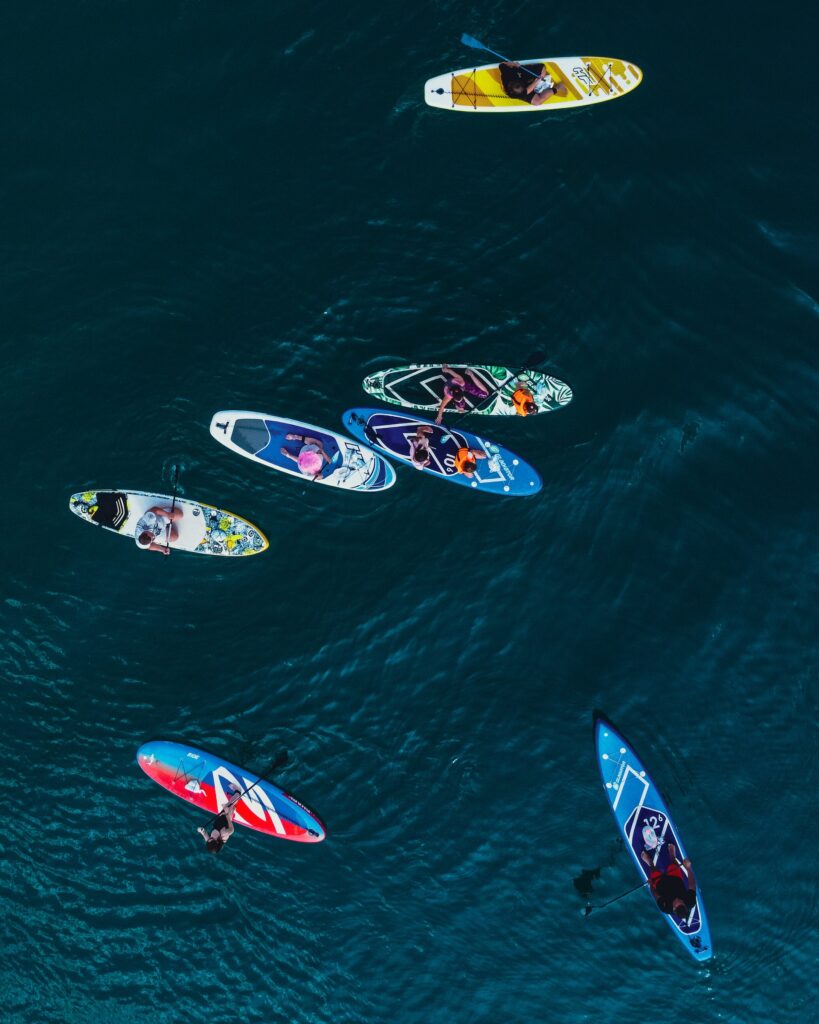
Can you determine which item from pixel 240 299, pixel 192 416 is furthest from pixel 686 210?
pixel 192 416

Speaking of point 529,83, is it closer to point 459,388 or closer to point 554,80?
point 554,80

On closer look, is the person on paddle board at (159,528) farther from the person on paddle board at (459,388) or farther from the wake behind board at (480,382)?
the person on paddle board at (459,388)

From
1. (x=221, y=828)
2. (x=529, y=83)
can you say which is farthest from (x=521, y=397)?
(x=221, y=828)

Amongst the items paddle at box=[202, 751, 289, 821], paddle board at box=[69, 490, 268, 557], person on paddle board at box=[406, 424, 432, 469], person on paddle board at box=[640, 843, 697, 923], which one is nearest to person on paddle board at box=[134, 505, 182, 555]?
paddle board at box=[69, 490, 268, 557]

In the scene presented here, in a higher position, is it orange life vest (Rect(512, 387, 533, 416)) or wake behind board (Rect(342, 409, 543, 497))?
orange life vest (Rect(512, 387, 533, 416))

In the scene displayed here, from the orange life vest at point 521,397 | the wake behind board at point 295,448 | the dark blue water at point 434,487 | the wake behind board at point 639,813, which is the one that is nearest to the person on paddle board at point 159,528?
the dark blue water at point 434,487

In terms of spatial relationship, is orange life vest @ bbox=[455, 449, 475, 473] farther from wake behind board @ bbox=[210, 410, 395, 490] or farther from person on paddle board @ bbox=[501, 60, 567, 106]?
Answer: person on paddle board @ bbox=[501, 60, 567, 106]

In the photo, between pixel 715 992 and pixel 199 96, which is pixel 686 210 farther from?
pixel 715 992
